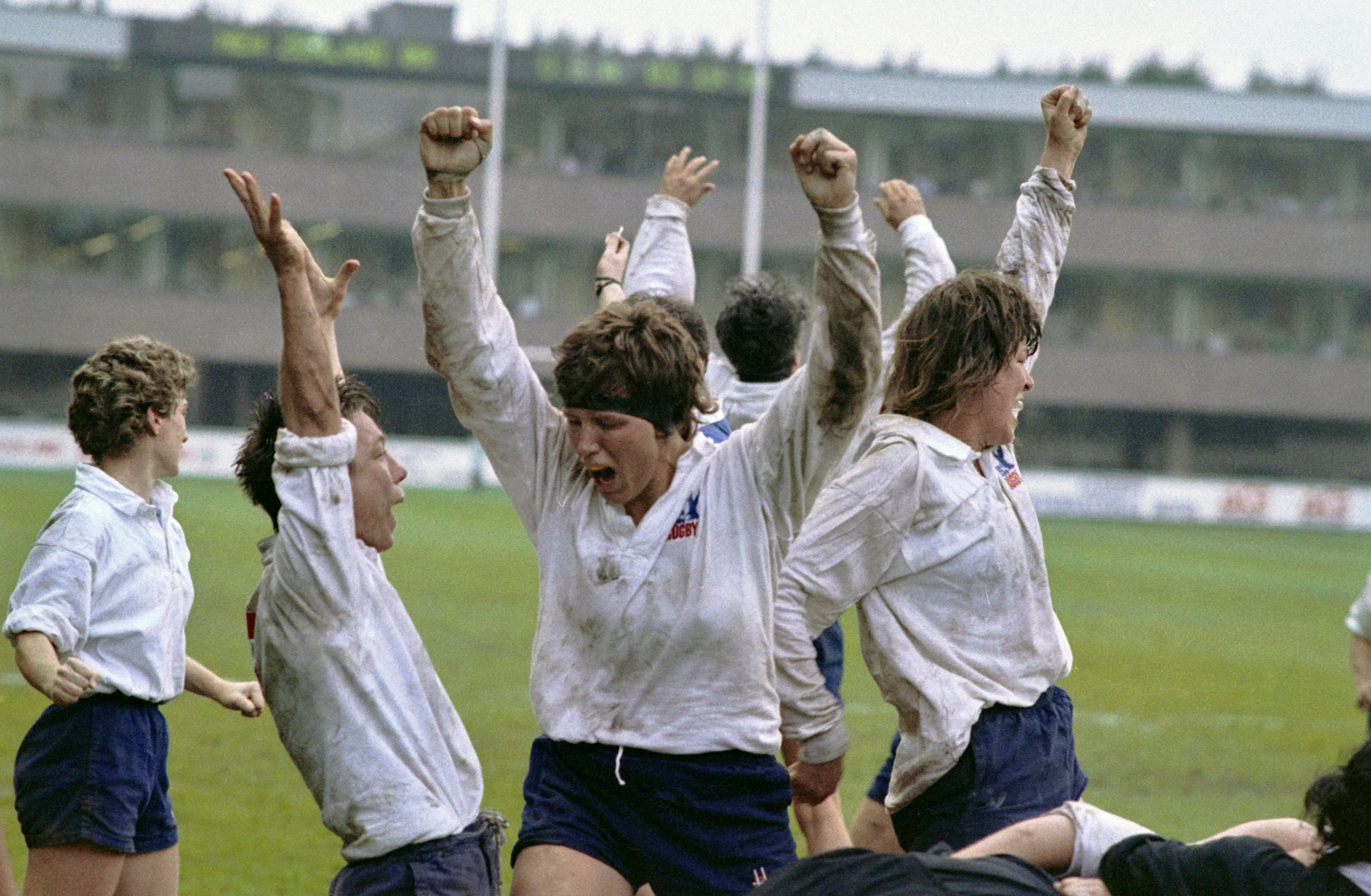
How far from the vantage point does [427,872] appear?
9.64 ft

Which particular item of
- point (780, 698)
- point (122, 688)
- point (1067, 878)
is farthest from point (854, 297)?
point (122, 688)

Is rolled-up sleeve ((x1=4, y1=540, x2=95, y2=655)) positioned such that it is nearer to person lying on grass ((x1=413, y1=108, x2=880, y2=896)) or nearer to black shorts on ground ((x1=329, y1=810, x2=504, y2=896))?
black shorts on ground ((x1=329, y1=810, x2=504, y2=896))

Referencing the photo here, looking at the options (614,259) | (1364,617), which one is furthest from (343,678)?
(1364,617)

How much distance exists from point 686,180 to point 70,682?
2.79 m

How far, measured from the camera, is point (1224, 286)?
46219mm

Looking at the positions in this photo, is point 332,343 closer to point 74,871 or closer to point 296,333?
point 296,333

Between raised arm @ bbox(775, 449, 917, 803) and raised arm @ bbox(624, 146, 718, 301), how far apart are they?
1.85m

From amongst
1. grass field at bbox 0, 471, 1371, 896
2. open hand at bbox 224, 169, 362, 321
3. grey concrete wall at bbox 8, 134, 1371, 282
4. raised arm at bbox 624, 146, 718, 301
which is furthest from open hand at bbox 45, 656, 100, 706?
grey concrete wall at bbox 8, 134, 1371, 282

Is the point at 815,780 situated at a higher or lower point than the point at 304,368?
lower

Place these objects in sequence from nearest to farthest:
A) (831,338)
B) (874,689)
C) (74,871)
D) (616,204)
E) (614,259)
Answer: (831,338) < (74,871) < (614,259) < (874,689) < (616,204)

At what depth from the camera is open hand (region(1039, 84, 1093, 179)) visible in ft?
13.1

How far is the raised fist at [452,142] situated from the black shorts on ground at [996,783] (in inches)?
65.5

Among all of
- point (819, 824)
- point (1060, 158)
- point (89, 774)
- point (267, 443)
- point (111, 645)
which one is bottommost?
point (819, 824)

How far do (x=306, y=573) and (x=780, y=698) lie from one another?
40.9 inches
